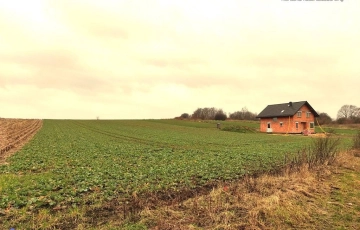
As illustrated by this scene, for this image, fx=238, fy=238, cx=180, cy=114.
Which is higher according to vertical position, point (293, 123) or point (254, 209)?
point (293, 123)

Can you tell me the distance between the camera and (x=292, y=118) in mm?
50812

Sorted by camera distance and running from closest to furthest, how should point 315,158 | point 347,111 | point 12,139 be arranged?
1. point 315,158
2. point 12,139
3. point 347,111

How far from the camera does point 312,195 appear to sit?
8227 mm

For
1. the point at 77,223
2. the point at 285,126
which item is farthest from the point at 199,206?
the point at 285,126

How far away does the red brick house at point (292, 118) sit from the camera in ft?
167

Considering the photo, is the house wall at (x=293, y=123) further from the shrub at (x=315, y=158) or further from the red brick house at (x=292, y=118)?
the shrub at (x=315, y=158)

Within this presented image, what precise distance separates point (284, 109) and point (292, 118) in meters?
3.72

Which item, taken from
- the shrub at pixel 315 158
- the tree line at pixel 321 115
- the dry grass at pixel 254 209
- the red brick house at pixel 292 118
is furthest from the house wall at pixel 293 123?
the dry grass at pixel 254 209

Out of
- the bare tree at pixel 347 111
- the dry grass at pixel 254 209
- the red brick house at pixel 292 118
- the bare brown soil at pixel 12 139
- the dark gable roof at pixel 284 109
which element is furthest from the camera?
the bare tree at pixel 347 111

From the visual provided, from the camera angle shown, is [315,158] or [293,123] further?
[293,123]

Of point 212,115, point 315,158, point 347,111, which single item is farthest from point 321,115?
point 315,158

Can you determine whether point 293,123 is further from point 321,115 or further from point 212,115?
point 212,115

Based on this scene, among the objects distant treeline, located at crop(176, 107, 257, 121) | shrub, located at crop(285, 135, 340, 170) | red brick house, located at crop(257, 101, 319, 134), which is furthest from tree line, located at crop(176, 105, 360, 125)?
shrub, located at crop(285, 135, 340, 170)

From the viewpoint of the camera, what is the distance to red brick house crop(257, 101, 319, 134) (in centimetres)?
5100
